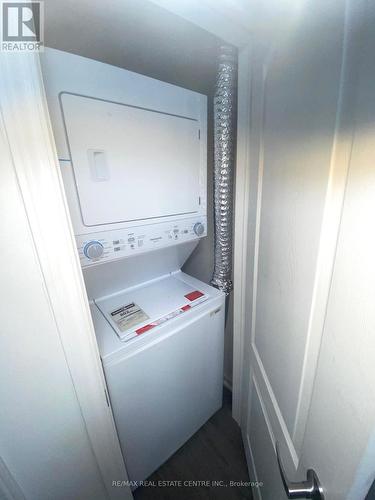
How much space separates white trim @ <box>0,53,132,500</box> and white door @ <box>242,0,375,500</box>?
69 cm

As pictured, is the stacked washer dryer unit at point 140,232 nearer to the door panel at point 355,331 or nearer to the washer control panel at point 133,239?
the washer control panel at point 133,239

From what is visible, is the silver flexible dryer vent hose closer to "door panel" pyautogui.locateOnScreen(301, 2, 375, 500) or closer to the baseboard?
"door panel" pyautogui.locateOnScreen(301, 2, 375, 500)

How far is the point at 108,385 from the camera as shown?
1005mm

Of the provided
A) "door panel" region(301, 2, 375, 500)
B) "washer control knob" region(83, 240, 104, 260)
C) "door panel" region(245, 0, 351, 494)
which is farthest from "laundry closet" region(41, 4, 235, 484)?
"door panel" region(301, 2, 375, 500)

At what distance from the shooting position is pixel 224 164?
1.29 m

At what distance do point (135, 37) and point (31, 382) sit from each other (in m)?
1.68

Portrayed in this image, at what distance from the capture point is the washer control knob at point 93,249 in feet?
3.11

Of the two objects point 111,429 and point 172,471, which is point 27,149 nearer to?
point 111,429

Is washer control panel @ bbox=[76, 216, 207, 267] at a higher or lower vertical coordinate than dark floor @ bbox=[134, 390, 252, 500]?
higher

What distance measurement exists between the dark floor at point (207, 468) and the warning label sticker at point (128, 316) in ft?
4.01

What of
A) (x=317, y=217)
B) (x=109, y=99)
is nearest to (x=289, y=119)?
(x=317, y=217)

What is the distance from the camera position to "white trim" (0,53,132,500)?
1.68 feet

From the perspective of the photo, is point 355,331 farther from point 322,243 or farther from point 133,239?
point 133,239

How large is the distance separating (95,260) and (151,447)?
1.29 m
